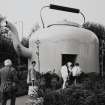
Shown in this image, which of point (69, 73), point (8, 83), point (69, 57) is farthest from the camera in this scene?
point (69, 57)

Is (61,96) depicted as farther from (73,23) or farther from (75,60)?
(73,23)

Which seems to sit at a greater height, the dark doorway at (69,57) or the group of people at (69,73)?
the dark doorway at (69,57)

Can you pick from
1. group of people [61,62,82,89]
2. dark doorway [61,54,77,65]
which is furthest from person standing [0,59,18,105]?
dark doorway [61,54,77,65]

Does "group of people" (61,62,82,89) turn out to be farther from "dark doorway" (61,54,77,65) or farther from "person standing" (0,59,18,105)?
"person standing" (0,59,18,105)

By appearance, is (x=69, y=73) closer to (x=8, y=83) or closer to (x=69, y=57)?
(x=69, y=57)

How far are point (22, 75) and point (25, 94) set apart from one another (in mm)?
6216

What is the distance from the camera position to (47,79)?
18.2 metres

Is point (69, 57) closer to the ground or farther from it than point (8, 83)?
farther from it

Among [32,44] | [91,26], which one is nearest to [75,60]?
[32,44]

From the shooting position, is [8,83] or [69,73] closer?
[8,83]

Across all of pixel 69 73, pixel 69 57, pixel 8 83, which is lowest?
pixel 8 83

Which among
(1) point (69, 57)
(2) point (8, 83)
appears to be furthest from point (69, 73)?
(2) point (8, 83)

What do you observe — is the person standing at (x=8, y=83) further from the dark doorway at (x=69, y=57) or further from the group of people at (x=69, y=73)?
the dark doorway at (x=69, y=57)

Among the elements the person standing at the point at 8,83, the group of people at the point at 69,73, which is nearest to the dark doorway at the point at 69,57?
the group of people at the point at 69,73
